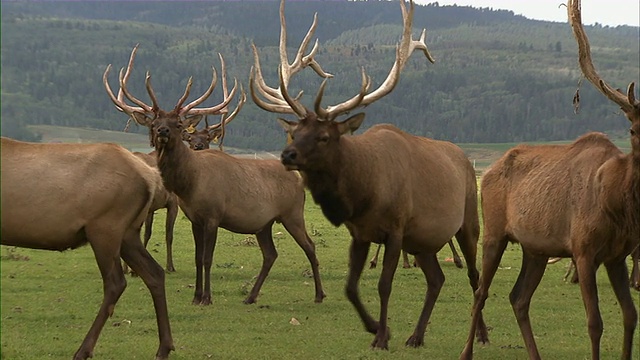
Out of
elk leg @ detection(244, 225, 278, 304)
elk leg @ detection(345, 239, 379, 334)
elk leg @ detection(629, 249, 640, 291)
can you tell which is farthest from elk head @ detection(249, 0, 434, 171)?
elk leg @ detection(629, 249, 640, 291)

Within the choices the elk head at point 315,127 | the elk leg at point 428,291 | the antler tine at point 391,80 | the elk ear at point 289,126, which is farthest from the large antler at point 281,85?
the elk leg at point 428,291

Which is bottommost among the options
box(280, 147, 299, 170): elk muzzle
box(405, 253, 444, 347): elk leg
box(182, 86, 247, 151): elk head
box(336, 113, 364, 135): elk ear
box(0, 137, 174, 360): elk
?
box(182, 86, 247, 151): elk head

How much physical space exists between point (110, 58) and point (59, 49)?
12.6 meters

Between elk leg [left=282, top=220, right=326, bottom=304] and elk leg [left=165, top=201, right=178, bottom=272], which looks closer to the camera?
elk leg [left=282, top=220, right=326, bottom=304]

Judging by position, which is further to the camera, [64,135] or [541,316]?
[64,135]

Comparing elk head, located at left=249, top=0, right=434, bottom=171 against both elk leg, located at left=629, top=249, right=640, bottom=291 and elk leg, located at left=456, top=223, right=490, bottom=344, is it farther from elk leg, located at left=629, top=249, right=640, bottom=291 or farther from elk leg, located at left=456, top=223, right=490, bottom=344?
elk leg, located at left=629, top=249, right=640, bottom=291

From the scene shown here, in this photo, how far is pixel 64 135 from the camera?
110 meters

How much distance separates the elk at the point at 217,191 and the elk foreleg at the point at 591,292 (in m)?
5.90

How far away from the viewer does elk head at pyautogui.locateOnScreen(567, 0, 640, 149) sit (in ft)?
28.4

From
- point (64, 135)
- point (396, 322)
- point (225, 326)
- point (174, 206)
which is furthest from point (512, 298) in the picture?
point (64, 135)

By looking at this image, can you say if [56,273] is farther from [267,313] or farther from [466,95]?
[466,95]

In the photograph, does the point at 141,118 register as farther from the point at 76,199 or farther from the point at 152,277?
the point at 76,199

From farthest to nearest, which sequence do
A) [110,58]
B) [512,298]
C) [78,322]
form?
[110,58] → [78,322] → [512,298]

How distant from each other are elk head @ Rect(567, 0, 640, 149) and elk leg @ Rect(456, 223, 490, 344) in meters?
3.03
